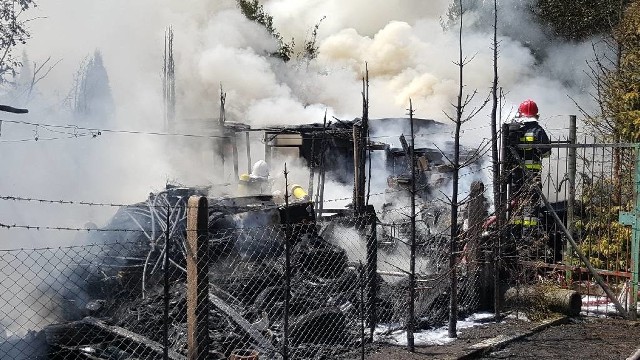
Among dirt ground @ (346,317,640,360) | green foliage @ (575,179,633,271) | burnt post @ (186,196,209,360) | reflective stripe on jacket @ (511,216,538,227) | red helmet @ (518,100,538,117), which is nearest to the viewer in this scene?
burnt post @ (186,196,209,360)

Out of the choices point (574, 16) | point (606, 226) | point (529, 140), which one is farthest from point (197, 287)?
Result: point (574, 16)

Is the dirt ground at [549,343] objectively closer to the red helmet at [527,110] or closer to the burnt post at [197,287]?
the burnt post at [197,287]

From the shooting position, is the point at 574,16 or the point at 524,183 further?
the point at 574,16

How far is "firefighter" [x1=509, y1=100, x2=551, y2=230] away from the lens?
25.6 feet

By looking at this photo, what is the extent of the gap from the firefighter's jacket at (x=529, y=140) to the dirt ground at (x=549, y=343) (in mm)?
2070

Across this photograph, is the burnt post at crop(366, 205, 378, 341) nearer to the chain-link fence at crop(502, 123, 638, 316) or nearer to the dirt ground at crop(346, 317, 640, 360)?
the dirt ground at crop(346, 317, 640, 360)

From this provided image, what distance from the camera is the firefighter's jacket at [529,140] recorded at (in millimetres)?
8086

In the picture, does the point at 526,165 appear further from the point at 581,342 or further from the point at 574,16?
the point at 574,16

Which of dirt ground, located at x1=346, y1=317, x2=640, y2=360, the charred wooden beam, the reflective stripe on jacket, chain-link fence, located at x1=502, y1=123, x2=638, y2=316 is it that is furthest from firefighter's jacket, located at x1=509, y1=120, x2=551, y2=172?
the charred wooden beam

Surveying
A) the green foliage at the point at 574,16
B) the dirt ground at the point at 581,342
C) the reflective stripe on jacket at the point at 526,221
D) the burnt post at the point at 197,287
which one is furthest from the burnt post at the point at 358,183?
the green foliage at the point at 574,16

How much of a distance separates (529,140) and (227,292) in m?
4.57

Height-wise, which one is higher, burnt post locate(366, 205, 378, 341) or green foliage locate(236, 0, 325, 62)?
green foliage locate(236, 0, 325, 62)

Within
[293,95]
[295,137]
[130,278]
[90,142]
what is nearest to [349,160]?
[295,137]

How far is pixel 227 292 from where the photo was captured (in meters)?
6.55
